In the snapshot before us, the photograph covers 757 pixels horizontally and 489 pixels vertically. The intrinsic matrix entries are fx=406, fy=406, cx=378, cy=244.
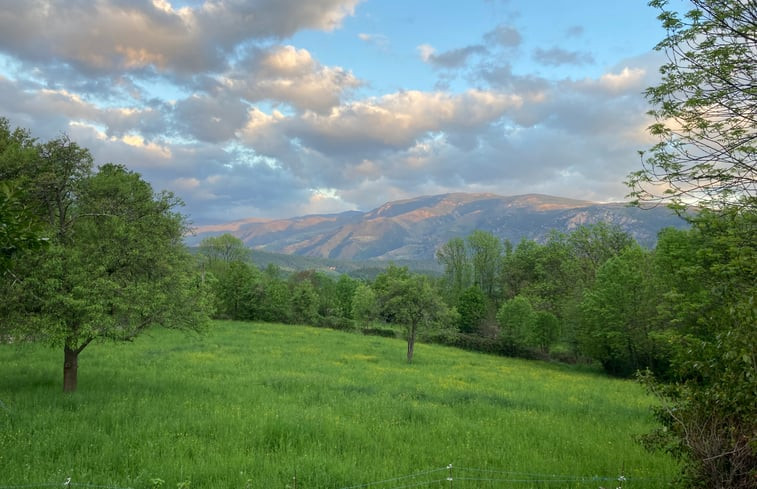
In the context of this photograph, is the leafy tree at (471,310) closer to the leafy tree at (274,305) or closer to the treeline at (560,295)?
the treeline at (560,295)

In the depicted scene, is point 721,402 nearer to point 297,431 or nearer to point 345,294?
point 297,431

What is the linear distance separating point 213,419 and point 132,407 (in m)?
3.62

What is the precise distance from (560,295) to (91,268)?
71.6m

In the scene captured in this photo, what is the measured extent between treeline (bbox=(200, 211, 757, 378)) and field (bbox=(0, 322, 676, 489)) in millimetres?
4477

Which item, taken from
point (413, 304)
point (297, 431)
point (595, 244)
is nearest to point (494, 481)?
point (297, 431)

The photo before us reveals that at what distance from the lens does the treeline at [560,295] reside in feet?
34.5

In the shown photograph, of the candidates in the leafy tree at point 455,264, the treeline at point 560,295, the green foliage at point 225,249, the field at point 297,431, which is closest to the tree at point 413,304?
the treeline at point 560,295

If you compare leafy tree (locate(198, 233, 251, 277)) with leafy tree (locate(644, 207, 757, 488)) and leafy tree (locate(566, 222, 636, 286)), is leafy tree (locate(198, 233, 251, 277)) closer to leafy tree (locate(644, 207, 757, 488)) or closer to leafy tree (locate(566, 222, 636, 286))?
leafy tree (locate(566, 222, 636, 286))

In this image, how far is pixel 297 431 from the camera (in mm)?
12469

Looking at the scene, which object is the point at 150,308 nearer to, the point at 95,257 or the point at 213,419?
the point at 95,257

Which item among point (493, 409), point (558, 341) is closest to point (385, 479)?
point (493, 409)

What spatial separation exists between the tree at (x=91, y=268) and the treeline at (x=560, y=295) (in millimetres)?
4776

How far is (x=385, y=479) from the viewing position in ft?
30.1

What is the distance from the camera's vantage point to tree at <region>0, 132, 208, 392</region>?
14438 mm
